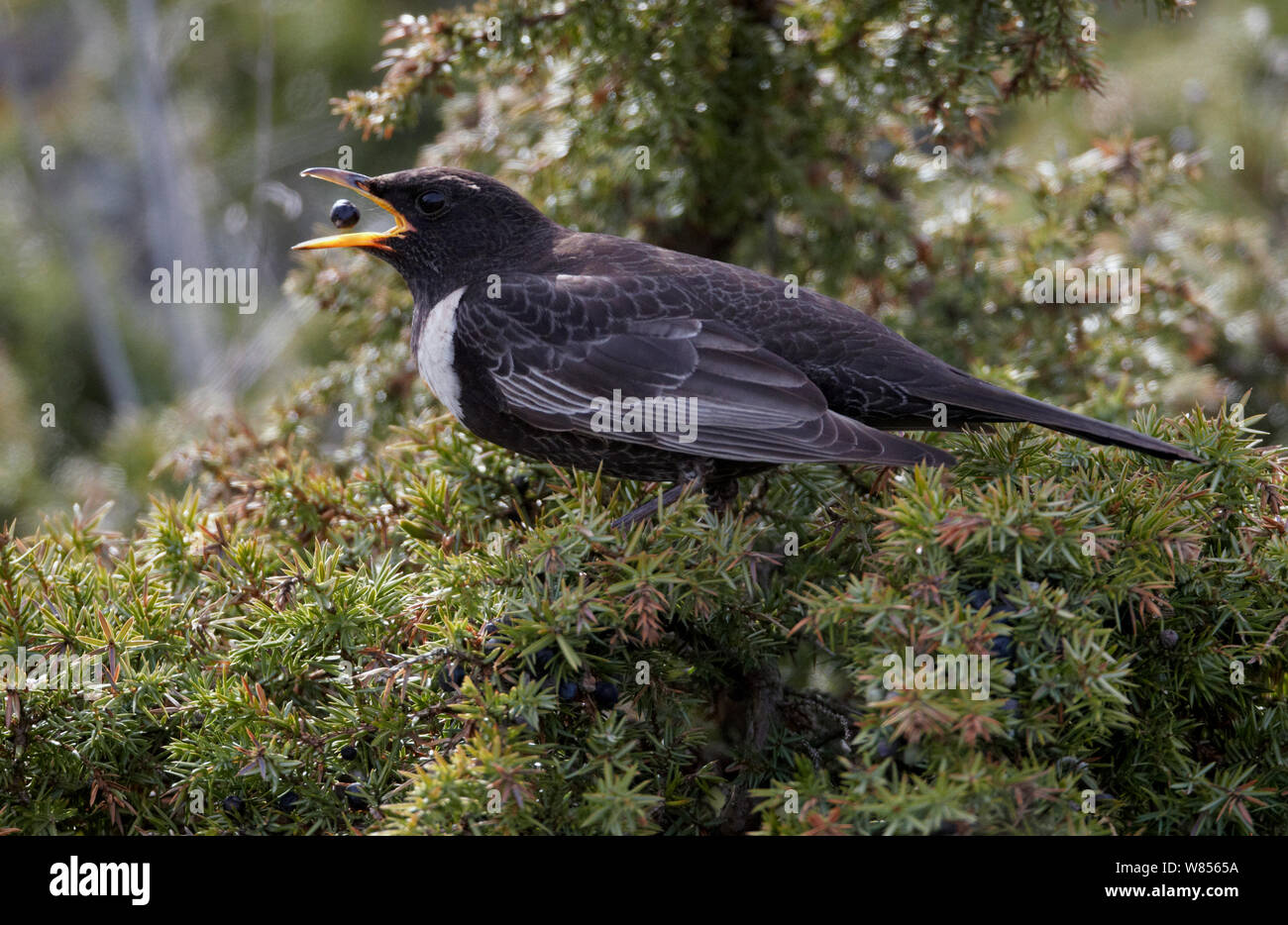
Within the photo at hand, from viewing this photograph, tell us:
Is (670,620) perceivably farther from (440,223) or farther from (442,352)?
(440,223)

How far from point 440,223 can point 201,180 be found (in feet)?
15.6

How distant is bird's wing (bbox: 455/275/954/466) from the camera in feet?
8.92

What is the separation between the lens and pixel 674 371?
2859 mm

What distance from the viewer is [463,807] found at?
1.86 meters

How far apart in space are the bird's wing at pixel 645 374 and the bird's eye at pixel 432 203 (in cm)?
38

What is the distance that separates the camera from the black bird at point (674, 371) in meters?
2.75

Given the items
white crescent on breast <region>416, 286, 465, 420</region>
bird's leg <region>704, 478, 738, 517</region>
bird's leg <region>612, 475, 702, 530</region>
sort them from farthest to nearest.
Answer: bird's leg <region>704, 478, 738, 517</region> → white crescent on breast <region>416, 286, 465, 420</region> → bird's leg <region>612, 475, 702, 530</region>

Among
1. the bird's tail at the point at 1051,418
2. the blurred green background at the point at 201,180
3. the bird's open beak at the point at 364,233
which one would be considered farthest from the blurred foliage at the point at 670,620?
→ the blurred green background at the point at 201,180

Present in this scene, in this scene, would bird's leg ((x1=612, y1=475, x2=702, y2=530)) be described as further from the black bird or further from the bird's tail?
the bird's tail

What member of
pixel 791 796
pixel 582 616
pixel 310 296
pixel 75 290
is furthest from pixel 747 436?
pixel 75 290

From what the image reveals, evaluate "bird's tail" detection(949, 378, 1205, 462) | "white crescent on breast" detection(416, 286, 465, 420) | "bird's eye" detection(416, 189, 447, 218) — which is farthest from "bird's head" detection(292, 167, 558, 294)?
"bird's tail" detection(949, 378, 1205, 462)

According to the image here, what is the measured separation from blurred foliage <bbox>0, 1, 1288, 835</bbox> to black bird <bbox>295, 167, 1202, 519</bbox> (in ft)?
0.47

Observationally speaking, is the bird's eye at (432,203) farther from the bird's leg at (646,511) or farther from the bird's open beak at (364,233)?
the bird's leg at (646,511)
